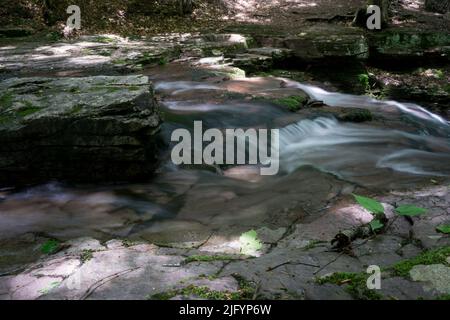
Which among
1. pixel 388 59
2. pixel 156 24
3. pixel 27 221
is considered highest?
pixel 156 24

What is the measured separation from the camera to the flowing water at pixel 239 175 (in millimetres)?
4633

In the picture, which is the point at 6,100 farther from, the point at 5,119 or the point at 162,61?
the point at 162,61

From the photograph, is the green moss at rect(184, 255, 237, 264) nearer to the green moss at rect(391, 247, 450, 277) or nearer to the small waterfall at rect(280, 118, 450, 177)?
the green moss at rect(391, 247, 450, 277)

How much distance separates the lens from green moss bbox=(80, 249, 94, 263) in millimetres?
3248

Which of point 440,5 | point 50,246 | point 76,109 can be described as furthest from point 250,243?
point 440,5

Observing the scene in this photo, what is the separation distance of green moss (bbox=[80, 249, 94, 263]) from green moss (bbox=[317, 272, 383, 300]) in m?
1.74

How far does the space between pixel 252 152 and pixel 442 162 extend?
284 centimetres

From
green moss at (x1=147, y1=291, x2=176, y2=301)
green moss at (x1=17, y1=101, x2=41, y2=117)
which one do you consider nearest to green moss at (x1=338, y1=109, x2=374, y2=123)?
green moss at (x1=17, y1=101, x2=41, y2=117)

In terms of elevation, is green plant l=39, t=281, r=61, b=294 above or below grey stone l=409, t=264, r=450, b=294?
below

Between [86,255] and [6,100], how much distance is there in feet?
10.7

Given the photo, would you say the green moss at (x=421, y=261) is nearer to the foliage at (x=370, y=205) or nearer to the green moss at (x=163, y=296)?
the foliage at (x=370, y=205)
